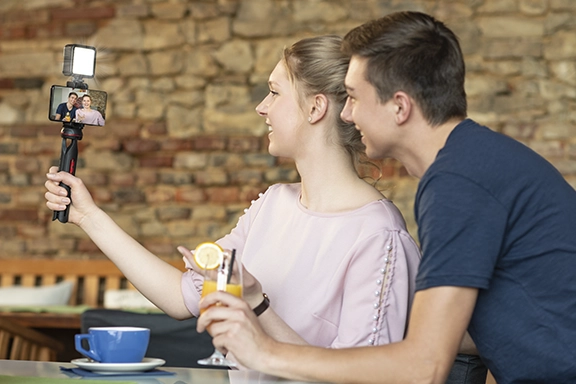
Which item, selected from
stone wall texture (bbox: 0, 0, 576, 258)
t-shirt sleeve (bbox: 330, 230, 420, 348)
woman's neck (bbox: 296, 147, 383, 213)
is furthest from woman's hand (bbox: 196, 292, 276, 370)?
stone wall texture (bbox: 0, 0, 576, 258)

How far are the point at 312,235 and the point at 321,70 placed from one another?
1.09 ft

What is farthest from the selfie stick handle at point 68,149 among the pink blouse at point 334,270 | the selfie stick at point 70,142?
the pink blouse at point 334,270

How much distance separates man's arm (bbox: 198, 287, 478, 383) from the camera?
1190 millimetres

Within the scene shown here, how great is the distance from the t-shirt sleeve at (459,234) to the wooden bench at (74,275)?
3167 millimetres

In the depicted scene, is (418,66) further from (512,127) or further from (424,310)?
(512,127)

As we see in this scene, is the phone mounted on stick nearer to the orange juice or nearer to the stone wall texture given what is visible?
the orange juice

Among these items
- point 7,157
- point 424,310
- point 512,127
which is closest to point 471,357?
point 424,310

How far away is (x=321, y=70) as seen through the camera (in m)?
1.69

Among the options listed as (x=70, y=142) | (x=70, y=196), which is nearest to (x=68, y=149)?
(x=70, y=142)

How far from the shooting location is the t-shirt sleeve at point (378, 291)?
58.1 inches

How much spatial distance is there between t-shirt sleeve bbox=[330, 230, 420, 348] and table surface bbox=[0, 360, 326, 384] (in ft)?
0.77

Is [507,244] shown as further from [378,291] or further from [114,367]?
[114,367]

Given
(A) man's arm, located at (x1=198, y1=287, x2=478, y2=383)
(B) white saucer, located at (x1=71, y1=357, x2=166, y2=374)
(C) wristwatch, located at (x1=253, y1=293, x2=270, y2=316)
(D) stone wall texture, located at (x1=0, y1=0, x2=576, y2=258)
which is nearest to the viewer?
(A) man's arm, located at (x1=198, y1=287, x2=478, y2=383)

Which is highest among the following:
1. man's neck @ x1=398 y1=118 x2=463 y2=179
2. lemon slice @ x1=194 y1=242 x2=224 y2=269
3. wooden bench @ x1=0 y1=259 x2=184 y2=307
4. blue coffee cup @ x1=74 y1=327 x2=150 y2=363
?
man's neck @ x1=398 y1=118 x2=463 y2=179
